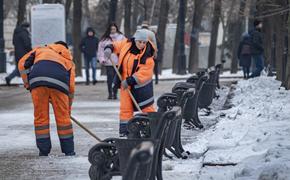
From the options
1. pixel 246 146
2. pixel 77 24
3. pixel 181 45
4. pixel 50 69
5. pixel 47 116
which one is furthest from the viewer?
pixel 181 45

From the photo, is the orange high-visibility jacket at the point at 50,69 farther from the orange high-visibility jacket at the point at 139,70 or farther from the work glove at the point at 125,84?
the orange high-visibility jacket at the point at 139,70

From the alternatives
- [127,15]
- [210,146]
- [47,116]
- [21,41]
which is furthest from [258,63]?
[47,116]

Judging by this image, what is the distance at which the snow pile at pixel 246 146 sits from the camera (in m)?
7.61

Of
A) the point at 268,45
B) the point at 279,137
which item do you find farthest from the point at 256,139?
the point at 268,45

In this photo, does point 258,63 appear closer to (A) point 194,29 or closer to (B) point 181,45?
(B) point 181,45

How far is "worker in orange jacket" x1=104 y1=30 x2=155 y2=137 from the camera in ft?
34.0

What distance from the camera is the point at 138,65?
34.4 ft

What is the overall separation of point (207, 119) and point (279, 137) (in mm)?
4427

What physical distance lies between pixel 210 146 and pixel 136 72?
144 cm

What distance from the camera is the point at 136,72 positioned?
1045 centimetres

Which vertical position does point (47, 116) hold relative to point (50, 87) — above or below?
below

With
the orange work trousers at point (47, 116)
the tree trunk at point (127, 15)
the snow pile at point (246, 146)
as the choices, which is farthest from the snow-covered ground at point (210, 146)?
the tree trunk at point (127, 15)

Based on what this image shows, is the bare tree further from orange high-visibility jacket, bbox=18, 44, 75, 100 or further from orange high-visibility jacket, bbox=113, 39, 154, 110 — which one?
orange high-visibility jacket, bbox=18, 44, 75, 100

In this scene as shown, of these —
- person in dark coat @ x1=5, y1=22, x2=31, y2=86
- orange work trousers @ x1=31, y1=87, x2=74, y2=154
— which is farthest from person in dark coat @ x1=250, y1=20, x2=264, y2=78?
orange work trousers @ x1=31, y1=87, x2=74, y2=154
